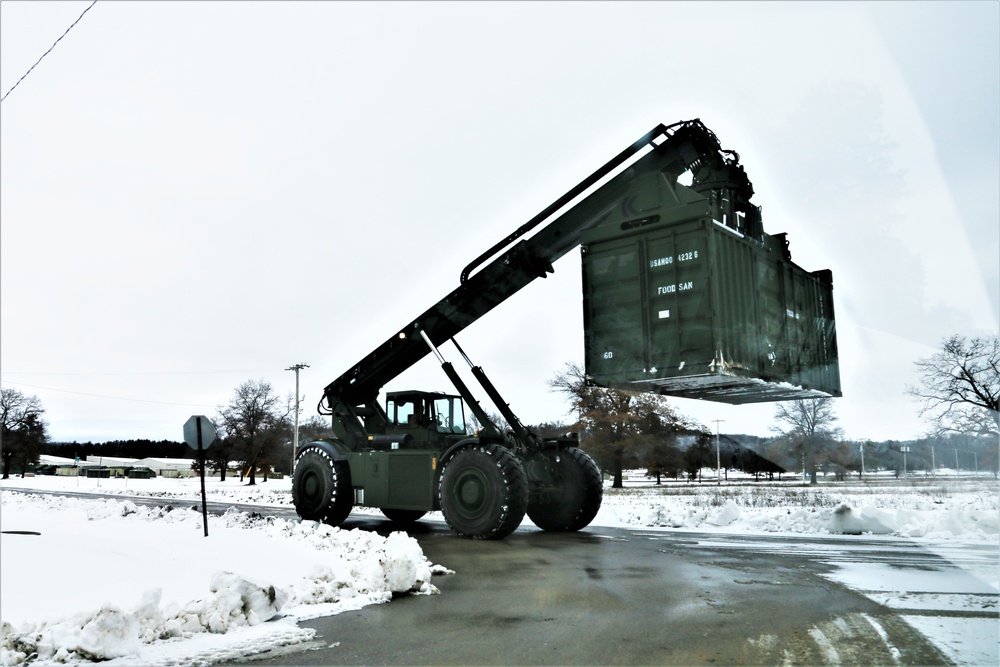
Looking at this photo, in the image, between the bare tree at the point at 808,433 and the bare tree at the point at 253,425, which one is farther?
the bare tree at the point at 253,425

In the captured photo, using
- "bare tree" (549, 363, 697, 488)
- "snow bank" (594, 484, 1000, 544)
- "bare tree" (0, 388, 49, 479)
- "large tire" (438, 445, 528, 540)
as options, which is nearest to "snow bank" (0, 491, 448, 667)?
"large tire" (438, 445, 528, 540)

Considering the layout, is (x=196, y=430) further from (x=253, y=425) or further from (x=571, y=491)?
(x=253, y=425)

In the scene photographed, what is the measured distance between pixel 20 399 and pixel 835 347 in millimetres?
50353

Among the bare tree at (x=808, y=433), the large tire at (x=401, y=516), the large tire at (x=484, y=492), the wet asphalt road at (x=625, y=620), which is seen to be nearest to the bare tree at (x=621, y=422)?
the bare tree at (x=808, y=433)

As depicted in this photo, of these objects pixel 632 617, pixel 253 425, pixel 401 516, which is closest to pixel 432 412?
pixel 401 516

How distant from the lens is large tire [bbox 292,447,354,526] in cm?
1516

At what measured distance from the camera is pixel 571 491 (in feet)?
46.2

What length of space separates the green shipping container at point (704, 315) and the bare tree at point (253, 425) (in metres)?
43.1

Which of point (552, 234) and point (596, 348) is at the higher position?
point (552, 234)

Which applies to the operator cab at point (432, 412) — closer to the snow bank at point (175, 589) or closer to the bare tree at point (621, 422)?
the snow bank at point (175, 589)

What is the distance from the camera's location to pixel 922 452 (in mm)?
8758

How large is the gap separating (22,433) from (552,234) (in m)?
58.0

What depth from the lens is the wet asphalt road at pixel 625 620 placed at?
5211mm

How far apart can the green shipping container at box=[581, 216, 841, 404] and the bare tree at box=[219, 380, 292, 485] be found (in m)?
43.1
